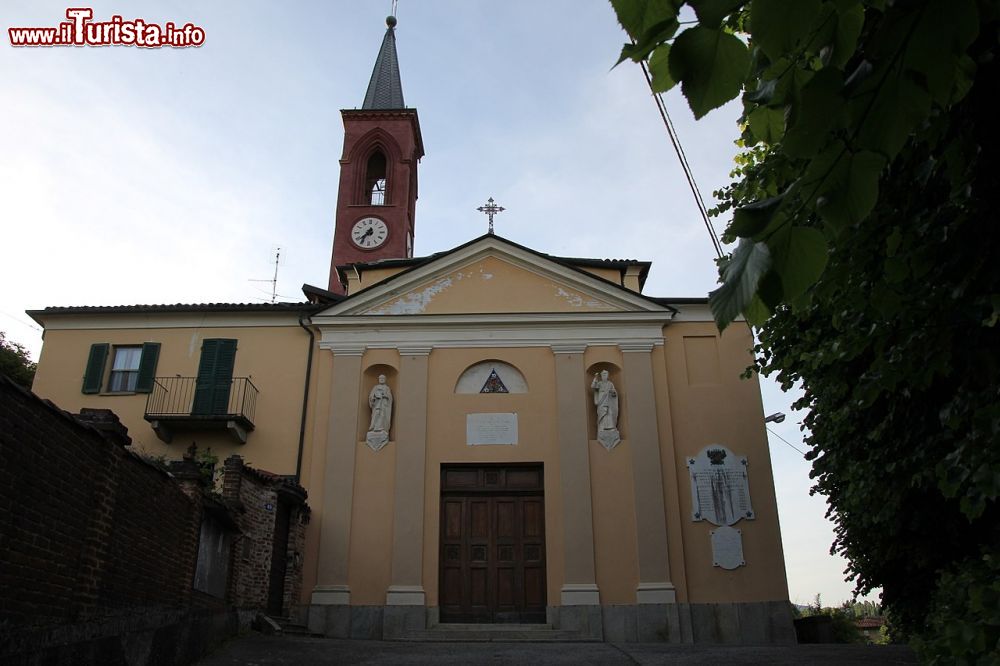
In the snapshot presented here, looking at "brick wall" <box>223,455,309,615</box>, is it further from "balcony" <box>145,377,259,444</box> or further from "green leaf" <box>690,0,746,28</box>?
"green leaf" <box>690,0,746,28</box>

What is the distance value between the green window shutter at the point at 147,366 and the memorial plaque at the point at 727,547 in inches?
485

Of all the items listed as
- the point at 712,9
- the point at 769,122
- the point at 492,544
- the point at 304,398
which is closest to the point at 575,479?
the point at 492,544

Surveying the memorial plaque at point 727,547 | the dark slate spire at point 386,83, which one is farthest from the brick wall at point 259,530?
the dark slate spire at point 386,83

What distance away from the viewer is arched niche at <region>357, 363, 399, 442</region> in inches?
677

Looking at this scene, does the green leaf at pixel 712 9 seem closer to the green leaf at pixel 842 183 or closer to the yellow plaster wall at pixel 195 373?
the green leaf at pixel 842 183

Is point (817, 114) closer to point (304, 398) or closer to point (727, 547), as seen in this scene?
point (727, 547)

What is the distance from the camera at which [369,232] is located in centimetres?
3058

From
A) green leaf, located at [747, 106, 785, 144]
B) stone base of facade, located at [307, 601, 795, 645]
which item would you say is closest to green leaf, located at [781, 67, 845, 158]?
green leaf, located at [747, 106, 785, 144]

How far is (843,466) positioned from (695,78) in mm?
9310

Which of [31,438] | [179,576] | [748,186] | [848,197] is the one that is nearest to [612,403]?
[748,186]

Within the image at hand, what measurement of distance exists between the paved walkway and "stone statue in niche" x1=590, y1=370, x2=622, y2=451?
4.93m

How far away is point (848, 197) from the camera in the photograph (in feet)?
5.29

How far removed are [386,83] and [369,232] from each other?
903 cm

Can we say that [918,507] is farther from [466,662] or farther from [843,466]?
[466,662]
